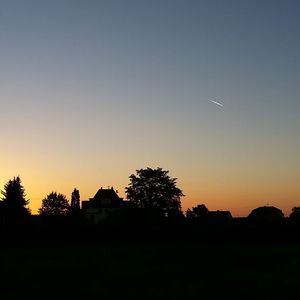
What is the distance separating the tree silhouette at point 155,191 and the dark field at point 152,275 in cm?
6650

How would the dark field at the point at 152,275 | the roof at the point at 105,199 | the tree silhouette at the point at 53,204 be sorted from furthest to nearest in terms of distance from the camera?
the tree silhouette at the point at 53,204 < the roof at the point at 105,199 < the dark field at the point at 152,275

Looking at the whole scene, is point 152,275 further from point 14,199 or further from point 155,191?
point 155,191

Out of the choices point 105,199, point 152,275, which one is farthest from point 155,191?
point 152,275

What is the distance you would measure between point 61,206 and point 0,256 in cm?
15000

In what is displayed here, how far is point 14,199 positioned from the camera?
87.2 metres

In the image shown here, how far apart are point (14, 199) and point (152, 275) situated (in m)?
63.5

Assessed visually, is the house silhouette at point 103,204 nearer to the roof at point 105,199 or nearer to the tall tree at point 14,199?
the roof at point 105,199

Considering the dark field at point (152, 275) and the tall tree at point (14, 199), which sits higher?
the tall tree at point (14, 199)

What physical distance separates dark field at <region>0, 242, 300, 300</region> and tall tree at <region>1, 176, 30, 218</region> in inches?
1536

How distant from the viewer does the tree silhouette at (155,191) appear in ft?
361

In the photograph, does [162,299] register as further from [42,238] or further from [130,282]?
[42,238]

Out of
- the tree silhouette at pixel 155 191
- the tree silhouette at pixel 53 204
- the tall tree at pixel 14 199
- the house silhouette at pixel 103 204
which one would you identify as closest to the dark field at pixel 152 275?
the tall tree at pixel 14 199

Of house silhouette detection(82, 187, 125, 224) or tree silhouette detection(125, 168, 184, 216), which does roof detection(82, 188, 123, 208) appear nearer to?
house silhouette detection(82, 187, 125, 224)

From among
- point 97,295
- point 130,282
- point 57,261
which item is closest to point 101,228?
point 57,261
